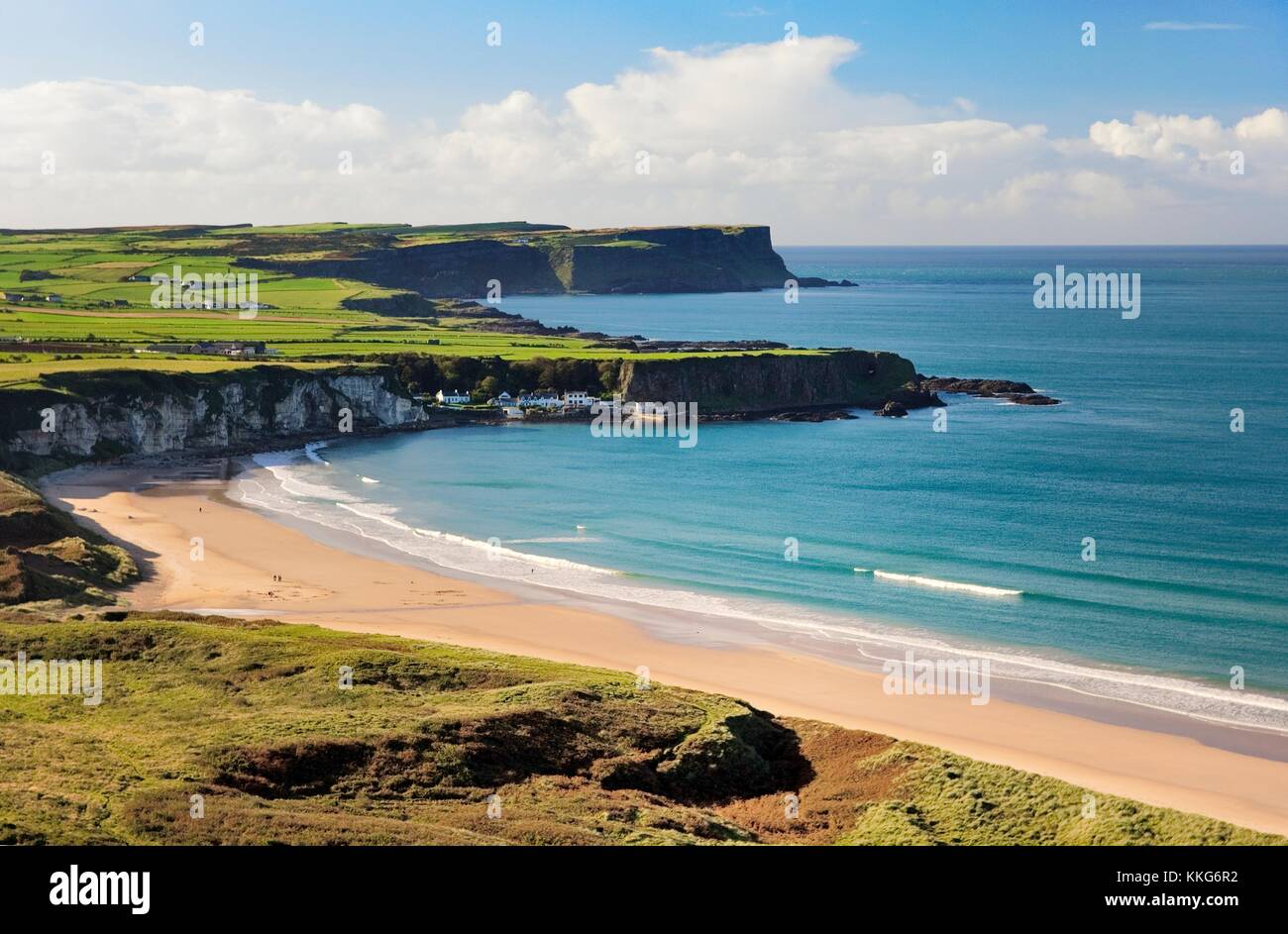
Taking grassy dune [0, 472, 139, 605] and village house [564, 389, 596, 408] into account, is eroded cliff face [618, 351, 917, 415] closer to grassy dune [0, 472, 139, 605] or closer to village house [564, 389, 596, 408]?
village house [564, 389, 596, 408]

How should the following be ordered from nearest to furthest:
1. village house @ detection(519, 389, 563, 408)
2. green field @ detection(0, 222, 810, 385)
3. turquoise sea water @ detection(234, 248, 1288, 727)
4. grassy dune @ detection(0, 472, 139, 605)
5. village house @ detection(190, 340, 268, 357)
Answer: grassy dune @ detection(0, 472, 139, 605) → turquoise sea water @ detection(234, 248, 1288, 727) → green field @ detection(0, 222, 810, 385) → village house @ detection(190, 340, 268, 357) → village house @ detection(519, 389, 563, 408)

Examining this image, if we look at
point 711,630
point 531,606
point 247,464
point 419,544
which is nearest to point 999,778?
point 711,630

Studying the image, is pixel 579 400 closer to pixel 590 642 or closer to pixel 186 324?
pixel 186 324

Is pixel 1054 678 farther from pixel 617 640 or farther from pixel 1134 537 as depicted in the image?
pixel 1134 537

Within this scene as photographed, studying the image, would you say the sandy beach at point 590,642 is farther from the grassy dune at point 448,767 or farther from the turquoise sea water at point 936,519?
the grassy dune at point 448,767

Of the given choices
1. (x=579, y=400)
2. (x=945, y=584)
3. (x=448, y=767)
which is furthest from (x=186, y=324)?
(x=448, y=767)

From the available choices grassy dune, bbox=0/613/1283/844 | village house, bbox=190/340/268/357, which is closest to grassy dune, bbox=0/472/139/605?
grassy dune, bbox=0/613/1283/844

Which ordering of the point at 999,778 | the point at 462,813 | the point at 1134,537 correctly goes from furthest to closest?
the point at 1134,537 < the point at 999,778 < the point at 462,813
